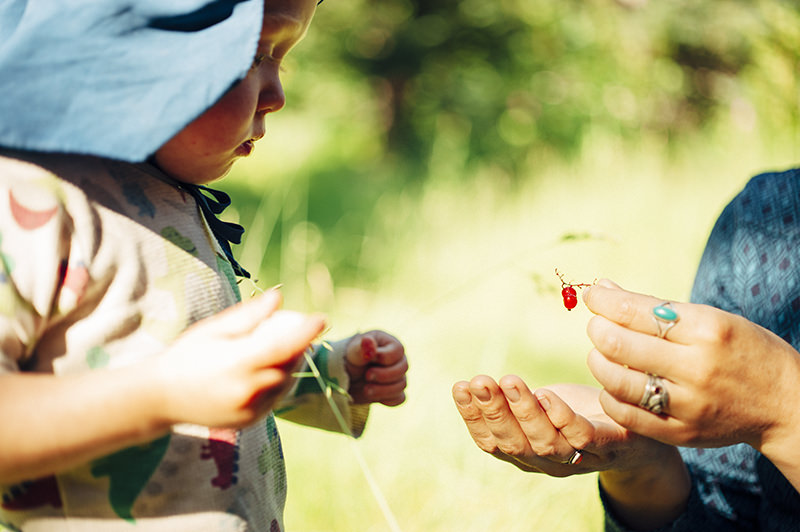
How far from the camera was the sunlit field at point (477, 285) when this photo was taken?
6.48 feet

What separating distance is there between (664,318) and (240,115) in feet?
2.01

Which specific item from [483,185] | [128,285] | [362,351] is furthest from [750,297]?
[483,185]

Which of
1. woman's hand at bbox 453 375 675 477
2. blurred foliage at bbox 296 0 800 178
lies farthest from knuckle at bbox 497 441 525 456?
blurred foliage at bbox 296 0 800 178

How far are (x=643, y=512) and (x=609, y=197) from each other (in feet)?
8.59

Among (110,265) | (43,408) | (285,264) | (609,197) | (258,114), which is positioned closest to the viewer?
(43,408)

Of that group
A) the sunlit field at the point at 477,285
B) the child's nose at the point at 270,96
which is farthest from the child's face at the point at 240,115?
the sunlit field at the point at 477,285

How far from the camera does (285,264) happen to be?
3297 millimetres

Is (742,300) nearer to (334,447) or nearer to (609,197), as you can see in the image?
(334,447)

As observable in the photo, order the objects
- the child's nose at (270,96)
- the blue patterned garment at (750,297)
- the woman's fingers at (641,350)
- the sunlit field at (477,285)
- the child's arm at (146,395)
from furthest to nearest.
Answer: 1. the sunlit field at (477,285)
2. the blue patterned garment at (750,297)
3. the child's nose at (270,96)
4. the woman's fingers at (641,350)
5. the child's arm at (146,395)

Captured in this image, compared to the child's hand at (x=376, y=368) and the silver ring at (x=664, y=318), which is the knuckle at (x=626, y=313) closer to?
the silver ring at (x=664, y=318)

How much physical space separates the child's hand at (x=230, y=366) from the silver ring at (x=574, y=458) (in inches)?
21.0

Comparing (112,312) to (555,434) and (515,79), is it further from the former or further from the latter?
(515,79)

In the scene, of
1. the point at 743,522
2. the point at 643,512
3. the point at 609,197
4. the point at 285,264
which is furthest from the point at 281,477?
the point at 609,197

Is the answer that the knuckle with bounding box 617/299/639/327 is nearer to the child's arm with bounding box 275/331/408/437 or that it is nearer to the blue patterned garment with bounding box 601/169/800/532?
the child's arm with bounding box 275/331/408/437
